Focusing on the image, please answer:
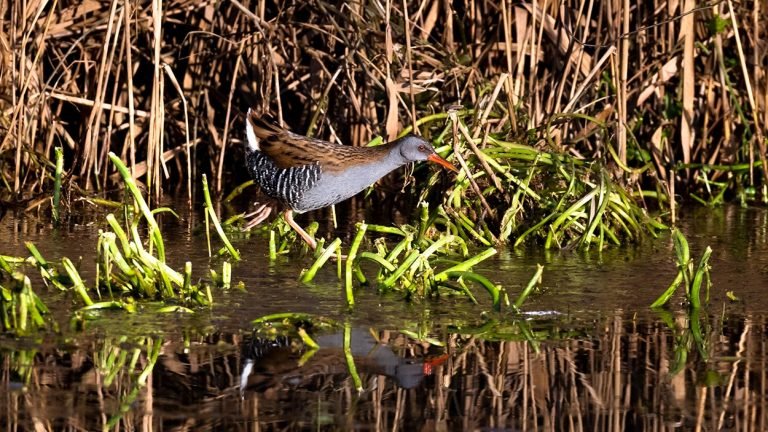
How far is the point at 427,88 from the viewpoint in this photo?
6.82m

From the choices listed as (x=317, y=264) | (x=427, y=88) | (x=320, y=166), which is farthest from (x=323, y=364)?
(x=427, y=88)

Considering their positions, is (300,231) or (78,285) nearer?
(78,285)

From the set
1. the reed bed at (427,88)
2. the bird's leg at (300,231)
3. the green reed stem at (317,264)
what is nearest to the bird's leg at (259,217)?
the bird's leg at (300,231)

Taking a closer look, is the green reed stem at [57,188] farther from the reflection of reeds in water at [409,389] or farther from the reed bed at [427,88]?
the reflection of reeds in water at [409,389]

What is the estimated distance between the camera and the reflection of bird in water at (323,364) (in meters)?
3.79

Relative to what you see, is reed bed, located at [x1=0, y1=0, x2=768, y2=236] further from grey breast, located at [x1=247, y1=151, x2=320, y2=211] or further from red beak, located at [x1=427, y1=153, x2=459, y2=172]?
grey breast, located at [x1=247, y1=151, x2=320, y2=211]

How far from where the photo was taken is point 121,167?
179 inches

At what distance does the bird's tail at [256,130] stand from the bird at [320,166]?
0.06 meters

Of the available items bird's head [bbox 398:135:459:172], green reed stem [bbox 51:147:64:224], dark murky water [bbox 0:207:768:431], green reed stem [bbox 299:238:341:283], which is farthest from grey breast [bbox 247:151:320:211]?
green reed stem [bbox 299:238:341:283]

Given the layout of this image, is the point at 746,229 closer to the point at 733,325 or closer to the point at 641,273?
the point at 641,273

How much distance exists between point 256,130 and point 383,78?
836mm

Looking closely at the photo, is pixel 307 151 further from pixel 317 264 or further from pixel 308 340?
pixel 308 340

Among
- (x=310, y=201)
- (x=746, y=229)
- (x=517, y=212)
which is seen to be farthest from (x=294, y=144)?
(x=746, y=229)

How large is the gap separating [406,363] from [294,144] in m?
2.54
